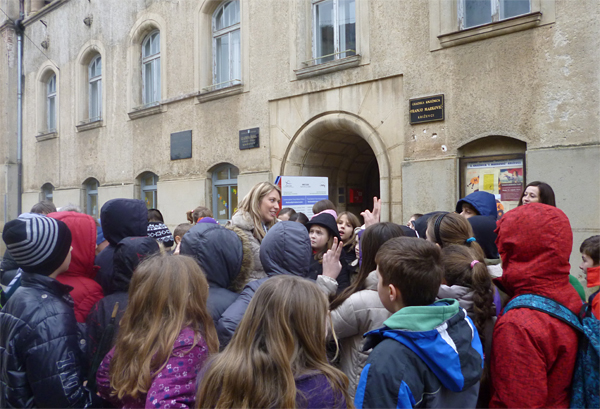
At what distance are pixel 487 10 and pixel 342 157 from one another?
4066 mm

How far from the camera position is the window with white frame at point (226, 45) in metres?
10.7

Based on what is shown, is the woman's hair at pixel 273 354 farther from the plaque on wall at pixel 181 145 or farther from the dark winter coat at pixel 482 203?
the plaque on wall at pixel 181 145

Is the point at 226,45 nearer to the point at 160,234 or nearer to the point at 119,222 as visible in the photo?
the point at 160,234

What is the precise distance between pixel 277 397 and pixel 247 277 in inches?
49.1

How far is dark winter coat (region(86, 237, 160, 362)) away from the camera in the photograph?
2.20 metres

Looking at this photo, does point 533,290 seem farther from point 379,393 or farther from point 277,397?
point 277,397

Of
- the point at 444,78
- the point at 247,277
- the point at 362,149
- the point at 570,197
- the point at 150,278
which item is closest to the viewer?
the point at 150,278

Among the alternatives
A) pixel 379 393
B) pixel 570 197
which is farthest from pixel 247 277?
pixel 570 197

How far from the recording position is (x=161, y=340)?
184 centimetres

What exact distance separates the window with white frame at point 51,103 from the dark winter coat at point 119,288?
16.0m

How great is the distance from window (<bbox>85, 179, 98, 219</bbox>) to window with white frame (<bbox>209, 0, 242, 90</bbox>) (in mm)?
5772

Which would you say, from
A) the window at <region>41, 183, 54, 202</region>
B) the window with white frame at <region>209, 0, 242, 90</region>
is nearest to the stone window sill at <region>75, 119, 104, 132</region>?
the window at <region>41, 183, 54, 202</region>

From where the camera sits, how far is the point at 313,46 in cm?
916

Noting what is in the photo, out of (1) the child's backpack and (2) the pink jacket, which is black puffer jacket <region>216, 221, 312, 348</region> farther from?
(1) the child's backpack
